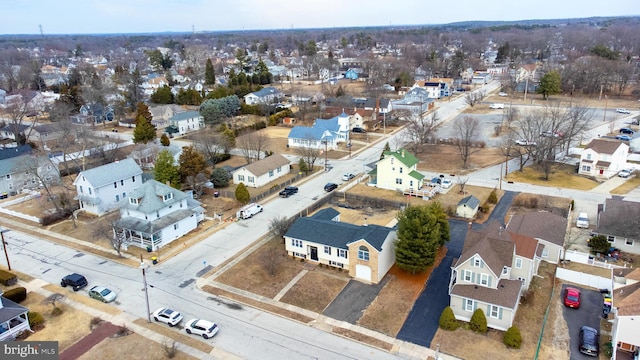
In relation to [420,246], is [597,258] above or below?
below

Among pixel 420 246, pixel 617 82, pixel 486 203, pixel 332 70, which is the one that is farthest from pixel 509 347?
pixel 332 70

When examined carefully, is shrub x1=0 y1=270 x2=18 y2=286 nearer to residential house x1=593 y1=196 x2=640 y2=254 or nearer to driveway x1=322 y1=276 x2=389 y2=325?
driveway x1=322 y1=276 x2=389 y2=325

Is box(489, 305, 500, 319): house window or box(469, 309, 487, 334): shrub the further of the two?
box(489, 305, 500, 319): house window

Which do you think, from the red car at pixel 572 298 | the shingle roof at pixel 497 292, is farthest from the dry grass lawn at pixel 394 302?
the red car at pixel 572 298

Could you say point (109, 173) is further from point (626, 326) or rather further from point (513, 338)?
point (626, 326)

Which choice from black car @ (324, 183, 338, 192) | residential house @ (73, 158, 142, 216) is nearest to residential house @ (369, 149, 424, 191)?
black car @ (324, 183, 338, 192)

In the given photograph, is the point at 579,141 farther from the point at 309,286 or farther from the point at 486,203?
the point at 309,286
